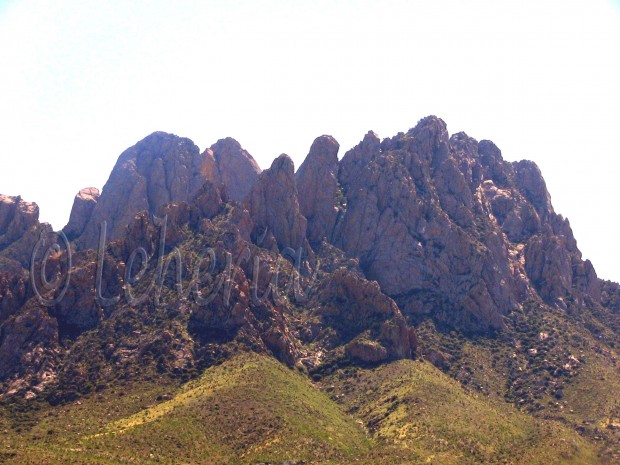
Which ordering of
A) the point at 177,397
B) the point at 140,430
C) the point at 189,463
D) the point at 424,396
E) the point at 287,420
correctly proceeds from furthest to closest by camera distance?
the point at 424,396 → the point at 177,397 → the point at 287,420 → the point at 140,430 → the point at 189,463

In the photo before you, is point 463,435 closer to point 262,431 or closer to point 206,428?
point 262,431

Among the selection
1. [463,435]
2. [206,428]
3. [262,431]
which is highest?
[206,428]

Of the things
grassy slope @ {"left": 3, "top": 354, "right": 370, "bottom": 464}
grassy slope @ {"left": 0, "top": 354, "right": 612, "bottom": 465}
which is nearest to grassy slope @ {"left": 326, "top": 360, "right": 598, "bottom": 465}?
grassy slope @ {"left": 0, "top": 354, "right": 612, "bottom": 465}

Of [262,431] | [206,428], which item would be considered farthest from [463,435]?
[206,428]

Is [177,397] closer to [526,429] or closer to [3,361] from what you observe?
[3,361]

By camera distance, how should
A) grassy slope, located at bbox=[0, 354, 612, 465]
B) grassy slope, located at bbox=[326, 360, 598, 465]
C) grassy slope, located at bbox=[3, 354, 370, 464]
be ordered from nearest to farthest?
grassy slope, located at bbox=[3, 354, 370, 464] < grassy slope, located at bbox=[0, 354, 612, 465] < grassy slope, located at bbox=[326, 360, 598, 465]

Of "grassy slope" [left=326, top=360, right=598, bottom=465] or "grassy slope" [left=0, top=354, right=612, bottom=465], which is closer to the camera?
"grassy slope" [left=0, top=354, right=612, bottom=465]

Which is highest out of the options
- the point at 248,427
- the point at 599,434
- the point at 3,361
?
the point at 3,361

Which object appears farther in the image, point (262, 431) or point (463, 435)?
point (463, 435)

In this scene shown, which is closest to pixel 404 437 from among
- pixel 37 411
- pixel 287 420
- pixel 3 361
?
pixel 287 420

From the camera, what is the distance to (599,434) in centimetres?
18988

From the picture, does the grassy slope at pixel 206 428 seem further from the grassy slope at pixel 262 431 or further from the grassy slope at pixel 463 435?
the grassy slope at pixel 463 435

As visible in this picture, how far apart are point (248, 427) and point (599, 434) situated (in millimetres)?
93030

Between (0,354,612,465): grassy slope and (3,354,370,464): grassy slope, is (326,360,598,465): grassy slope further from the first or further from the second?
(3,354,370,464): grassy slope
